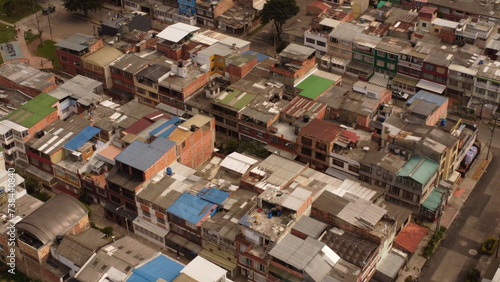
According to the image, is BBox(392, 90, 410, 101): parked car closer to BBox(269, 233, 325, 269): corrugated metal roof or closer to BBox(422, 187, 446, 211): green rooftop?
BBox(422, 187, 446, 211): green rooftop

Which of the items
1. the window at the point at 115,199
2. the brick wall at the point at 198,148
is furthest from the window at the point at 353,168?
the window at the point at 115,199

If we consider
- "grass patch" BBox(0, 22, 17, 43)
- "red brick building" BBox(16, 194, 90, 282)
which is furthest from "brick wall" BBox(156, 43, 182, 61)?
"red brick building" BBox(16, 194, 90, 282)

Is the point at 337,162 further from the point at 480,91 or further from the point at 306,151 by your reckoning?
the point at 480,91

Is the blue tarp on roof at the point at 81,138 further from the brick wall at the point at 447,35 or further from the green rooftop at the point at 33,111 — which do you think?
the brick wall at the point at 447,35

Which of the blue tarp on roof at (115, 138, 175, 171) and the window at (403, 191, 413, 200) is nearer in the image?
the blue tarp on roof at (115, 138, 175, 171)

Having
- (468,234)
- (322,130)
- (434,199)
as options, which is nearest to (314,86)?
(322,130)

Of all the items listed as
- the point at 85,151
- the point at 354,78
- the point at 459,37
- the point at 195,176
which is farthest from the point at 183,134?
the point at 459,37

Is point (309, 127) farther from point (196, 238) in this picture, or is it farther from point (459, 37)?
point (459, 37)
